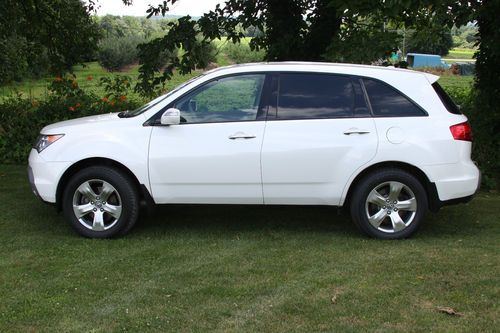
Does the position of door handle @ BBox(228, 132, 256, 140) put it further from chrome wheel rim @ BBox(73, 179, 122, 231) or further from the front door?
chrome wheel rim @ BBox(73, 179, 122, 231)

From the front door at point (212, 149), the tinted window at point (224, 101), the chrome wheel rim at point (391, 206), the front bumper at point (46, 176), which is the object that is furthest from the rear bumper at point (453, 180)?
the front bumper at point (46, 176)

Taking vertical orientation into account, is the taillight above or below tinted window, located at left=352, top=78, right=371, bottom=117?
below

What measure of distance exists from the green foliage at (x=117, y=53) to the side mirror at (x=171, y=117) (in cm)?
2620

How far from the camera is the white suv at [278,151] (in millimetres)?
5934

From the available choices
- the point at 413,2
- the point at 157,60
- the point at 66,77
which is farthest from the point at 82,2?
the point at 413,2

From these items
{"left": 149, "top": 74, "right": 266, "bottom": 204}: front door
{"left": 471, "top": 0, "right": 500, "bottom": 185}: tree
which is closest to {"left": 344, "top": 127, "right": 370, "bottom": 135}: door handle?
{"left": 149, "top": 74, "right": 266, "bottom": 204}: front door

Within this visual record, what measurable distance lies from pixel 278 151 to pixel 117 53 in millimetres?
26902

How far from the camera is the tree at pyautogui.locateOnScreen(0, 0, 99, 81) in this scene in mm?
12086

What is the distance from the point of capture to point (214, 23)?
31.4 feet

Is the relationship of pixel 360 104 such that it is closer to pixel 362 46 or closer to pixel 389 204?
pixel 389 204

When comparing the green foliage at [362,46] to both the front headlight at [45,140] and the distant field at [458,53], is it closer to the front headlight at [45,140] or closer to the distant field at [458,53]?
the front headlight at [45,140]

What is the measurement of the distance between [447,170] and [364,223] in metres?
0.92

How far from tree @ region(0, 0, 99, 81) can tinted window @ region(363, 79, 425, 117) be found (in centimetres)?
766

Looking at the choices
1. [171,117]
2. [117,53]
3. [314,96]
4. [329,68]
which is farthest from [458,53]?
[171,117]
